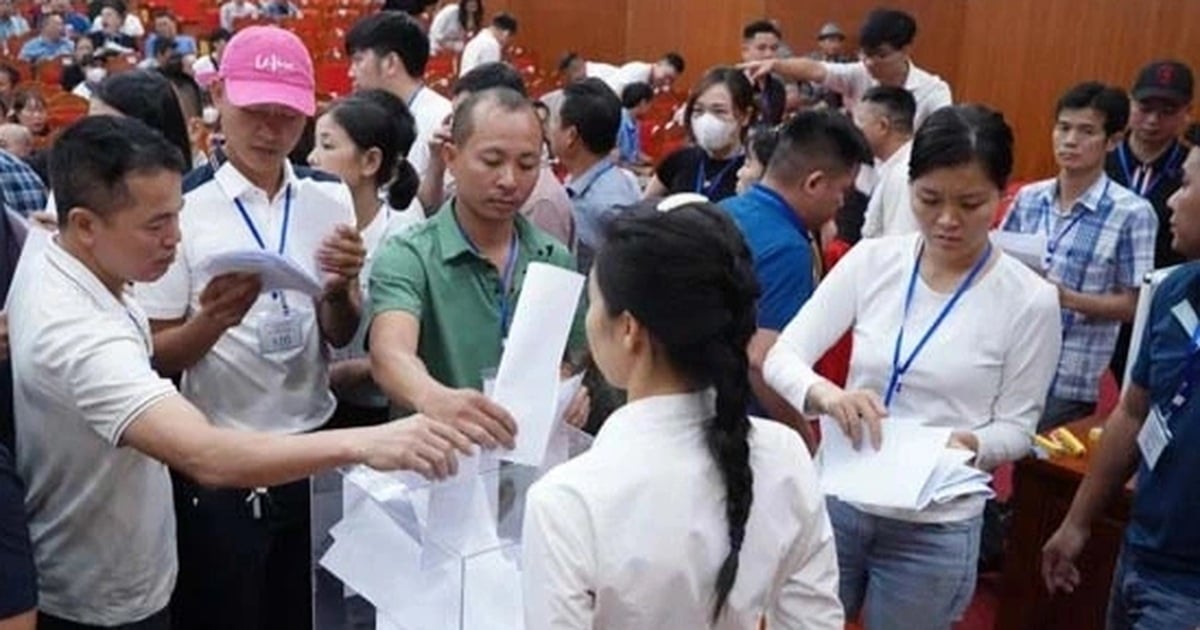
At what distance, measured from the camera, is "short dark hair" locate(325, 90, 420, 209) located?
249 centimetres

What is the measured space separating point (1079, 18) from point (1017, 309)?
6.30 m

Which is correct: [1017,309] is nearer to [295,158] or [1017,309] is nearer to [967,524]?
[967,524]

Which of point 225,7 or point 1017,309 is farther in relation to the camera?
point 225,7

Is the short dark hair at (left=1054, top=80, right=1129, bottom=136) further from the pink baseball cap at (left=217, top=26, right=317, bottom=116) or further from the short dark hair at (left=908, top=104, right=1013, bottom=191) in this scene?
the pink baseball cap at (left=217, top=26, right=317, bottom=116)

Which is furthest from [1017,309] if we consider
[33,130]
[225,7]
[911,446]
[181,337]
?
[225,7]

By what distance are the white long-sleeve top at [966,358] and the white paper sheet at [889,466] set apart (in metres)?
0.03

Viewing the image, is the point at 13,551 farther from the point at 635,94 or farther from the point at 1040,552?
the point at 635,94

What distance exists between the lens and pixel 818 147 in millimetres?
2248

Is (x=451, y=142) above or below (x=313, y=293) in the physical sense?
above

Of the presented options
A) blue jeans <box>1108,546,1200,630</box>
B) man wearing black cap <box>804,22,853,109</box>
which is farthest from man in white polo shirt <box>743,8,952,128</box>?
blue jeans <box>1108,546,1200,630</box>

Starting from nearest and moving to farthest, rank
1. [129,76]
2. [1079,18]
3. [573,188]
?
[129,76] < [573,188] < [1079,18]

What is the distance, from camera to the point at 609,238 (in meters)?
1.07

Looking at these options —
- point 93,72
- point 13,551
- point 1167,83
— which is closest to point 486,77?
point 13,551

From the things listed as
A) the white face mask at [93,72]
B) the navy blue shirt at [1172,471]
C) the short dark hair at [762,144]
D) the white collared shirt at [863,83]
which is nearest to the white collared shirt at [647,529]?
the navy blue shirt at [1172,471]
